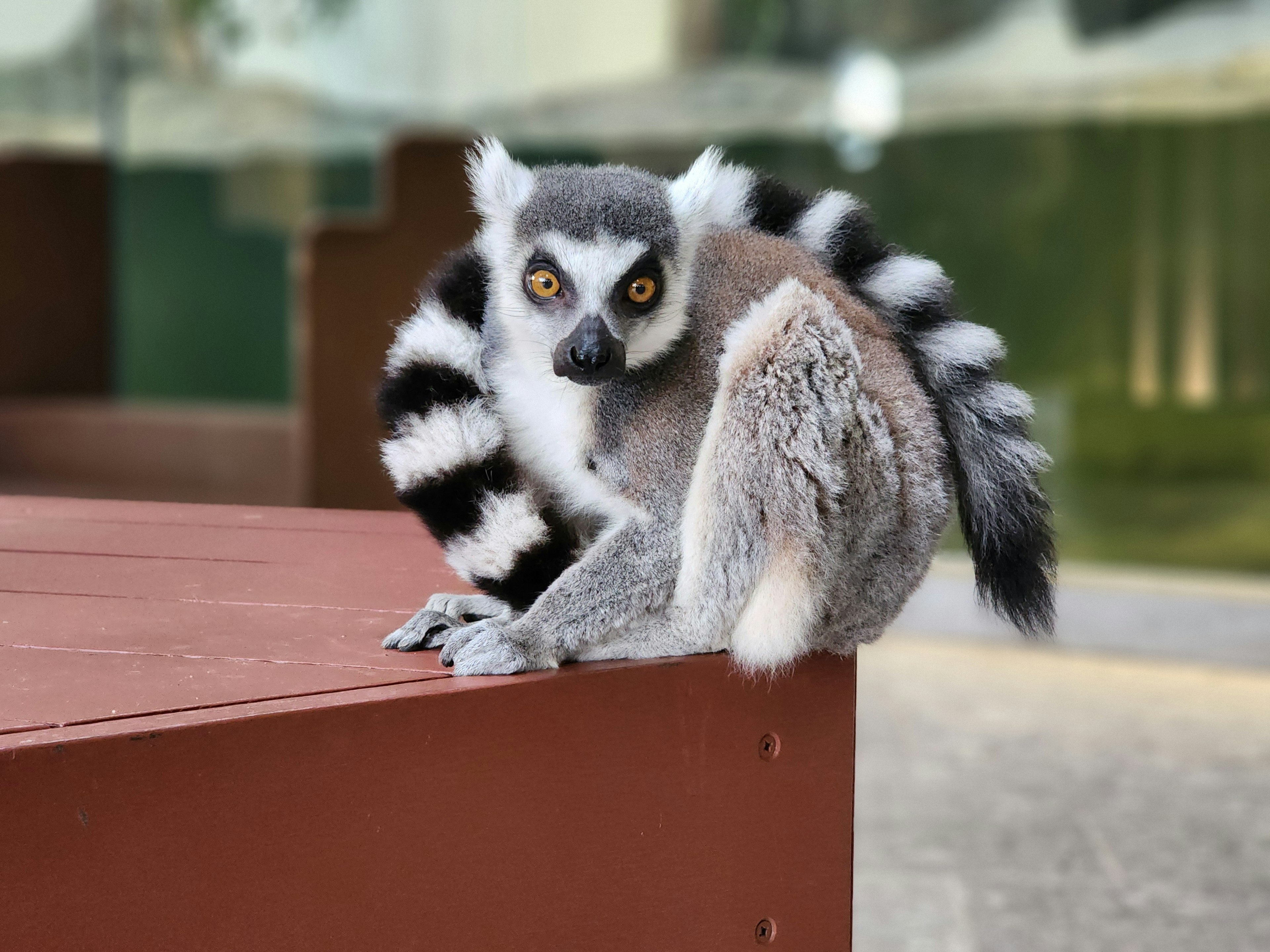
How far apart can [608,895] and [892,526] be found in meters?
0.53

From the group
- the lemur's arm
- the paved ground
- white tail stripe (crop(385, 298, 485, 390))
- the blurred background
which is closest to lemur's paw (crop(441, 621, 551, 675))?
the lemur's arm

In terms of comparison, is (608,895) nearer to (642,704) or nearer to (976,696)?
(642,704)

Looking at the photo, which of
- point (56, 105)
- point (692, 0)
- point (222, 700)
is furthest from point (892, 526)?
point (56, 105)

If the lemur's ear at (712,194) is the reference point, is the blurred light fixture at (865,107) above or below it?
above

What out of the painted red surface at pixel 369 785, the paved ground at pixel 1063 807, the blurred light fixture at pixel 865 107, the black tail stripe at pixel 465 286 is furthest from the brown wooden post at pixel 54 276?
the black tail stripe at pixel 465 286

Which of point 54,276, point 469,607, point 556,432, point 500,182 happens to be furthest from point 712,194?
point 54,276

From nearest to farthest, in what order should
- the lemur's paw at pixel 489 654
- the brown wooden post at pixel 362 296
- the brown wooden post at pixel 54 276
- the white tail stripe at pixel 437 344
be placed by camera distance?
the lemur's paw at pixel 489 654 → the white tail stripe at pixel 437 344 → the brown wooden post at pixel 362 296 → the brown wooden post at pixel 54 276

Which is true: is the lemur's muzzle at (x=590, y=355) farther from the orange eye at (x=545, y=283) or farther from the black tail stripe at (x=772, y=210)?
the black tail stripe at (x=772, y=210)

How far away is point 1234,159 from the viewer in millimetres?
5074

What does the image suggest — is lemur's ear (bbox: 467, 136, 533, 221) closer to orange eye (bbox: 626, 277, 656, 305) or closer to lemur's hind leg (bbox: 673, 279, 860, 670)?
orange eye (bbox: 626, 277, 656, 305)

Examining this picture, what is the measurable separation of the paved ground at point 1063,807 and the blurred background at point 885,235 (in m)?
0.02

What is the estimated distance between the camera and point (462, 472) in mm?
1457

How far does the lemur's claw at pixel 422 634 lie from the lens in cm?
142

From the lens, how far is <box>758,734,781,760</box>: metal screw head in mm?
1473
